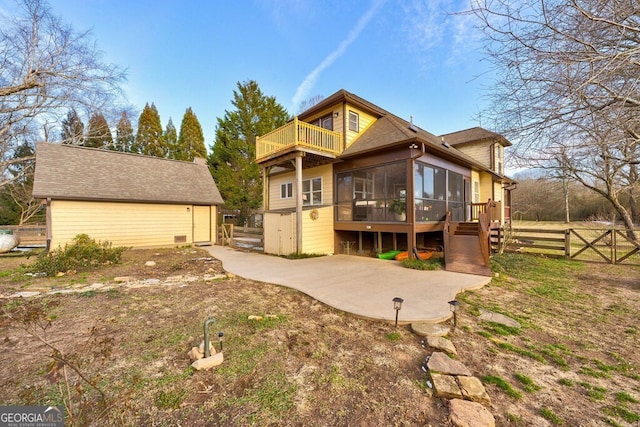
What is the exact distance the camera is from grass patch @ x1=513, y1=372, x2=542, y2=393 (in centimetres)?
247

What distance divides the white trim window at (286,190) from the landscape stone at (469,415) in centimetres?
1196

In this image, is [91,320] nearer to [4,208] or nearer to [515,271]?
[515,271]

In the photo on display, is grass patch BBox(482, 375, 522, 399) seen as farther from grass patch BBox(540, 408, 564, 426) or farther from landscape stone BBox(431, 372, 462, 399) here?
landscape stone BBox(431, 372, 462, 399)

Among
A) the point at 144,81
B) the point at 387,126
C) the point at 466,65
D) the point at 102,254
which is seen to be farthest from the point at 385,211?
the point at 144,81

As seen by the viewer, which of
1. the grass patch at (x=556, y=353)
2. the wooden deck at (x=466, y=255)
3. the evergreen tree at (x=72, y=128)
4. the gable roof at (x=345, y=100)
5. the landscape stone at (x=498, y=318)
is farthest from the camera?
the evergreen tree at (x=72, y=128)

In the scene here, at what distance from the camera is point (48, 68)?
1165 centimetres

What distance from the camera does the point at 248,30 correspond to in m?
11.5

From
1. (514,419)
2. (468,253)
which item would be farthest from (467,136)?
(514,419)

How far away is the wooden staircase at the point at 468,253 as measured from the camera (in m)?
7.35

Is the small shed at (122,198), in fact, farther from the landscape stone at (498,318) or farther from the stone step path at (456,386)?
the landscape stone at (498,318)

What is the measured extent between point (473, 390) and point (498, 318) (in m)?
2.44

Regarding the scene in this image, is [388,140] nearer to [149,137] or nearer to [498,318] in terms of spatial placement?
[498,318]

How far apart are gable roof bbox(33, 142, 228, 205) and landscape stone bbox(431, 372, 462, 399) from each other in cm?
1449

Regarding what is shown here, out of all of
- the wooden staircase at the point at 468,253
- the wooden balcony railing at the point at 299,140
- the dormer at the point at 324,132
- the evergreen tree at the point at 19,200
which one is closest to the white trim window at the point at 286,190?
the dormer at the point at 324,132
